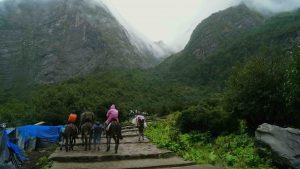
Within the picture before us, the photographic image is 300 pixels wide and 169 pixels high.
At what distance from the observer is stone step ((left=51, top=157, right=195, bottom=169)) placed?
14.7 m

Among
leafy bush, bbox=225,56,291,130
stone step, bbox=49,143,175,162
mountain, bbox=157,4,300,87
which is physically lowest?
stone step, bbox=49,143,175,162

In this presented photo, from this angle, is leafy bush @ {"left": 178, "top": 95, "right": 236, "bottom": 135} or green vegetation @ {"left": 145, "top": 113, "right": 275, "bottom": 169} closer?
green vegetation @ {"left": 145, "top": 113, "right": 275, "bottom": 169}

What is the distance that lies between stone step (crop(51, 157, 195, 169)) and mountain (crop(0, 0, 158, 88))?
3588 inches

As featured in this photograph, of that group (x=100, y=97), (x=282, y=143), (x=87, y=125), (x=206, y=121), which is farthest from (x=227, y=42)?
(x=282, y=143)

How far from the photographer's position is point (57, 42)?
14262 centimetres

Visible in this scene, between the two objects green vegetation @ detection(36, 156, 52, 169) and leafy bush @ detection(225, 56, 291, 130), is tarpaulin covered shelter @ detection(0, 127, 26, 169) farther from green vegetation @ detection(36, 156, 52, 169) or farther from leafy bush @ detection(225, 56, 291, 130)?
leafy bush @ detection(225, 56, 291, 130)

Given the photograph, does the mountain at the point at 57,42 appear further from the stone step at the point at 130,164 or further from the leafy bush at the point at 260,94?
the stone step at the point at 130,164

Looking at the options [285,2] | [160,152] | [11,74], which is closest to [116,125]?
[160,152]

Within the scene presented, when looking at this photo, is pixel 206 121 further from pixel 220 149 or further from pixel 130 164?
pixel 130 164

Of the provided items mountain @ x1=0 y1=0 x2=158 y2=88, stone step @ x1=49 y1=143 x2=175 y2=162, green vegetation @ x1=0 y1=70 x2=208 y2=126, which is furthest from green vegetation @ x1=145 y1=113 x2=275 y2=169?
mountain @ x1=0 y1=0 x2=158 y2=88

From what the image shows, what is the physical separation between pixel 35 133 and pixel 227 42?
106m

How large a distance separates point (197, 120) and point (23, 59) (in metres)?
104

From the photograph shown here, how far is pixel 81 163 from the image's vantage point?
15.7m

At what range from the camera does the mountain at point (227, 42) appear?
96.8m
